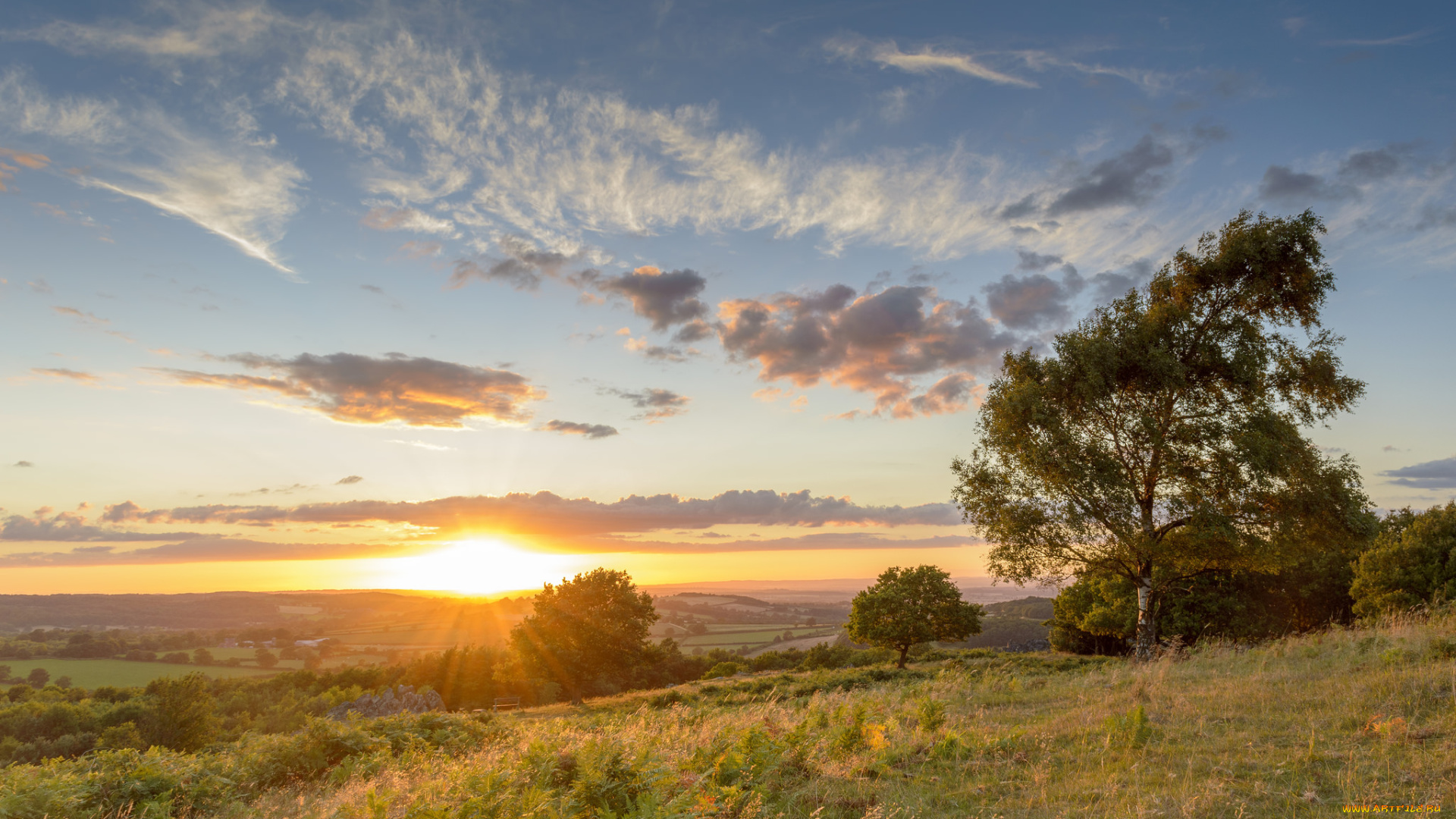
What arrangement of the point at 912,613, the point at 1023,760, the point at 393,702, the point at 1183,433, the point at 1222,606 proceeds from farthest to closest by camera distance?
1. the point at 393,702
2. the point at 1222,606
3. the point at 912,613
4. the point at 1183,433
5. the point at 1023,760

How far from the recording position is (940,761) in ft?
27.8

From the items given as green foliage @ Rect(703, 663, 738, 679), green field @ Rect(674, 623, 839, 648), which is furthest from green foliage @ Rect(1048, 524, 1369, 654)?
green field @ Rect(674, 623, 839, 648)

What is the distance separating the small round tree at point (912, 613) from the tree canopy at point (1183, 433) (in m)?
22.2

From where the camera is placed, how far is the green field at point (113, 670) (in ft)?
303

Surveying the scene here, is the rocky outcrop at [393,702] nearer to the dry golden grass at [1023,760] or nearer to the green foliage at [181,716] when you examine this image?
the green foliage at [181,716]

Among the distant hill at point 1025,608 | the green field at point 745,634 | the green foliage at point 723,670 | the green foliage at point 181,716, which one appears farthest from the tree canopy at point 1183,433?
the distant hill at point 1025,608

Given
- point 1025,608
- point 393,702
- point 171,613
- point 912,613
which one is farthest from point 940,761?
point 171,613

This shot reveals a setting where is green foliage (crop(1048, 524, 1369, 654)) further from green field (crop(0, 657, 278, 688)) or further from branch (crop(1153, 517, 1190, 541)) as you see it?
green field (crop(0, 657, 278, 688))

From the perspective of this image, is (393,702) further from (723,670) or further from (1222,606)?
(1222,606)

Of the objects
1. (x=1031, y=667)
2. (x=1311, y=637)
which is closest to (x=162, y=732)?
(x=1031, y=667)

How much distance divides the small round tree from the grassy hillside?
28355 mm

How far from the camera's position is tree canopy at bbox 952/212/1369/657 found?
62.0 ft

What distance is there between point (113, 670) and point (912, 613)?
435 feet

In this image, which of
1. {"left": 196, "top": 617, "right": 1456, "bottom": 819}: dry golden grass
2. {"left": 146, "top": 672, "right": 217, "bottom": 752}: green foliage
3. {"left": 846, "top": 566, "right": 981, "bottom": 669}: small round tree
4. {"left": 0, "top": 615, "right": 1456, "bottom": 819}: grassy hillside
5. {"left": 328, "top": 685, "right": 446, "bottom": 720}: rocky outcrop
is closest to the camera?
{"left": 196, "top": 617, "right": 1456, "bottom": 819}: dry golden grass
